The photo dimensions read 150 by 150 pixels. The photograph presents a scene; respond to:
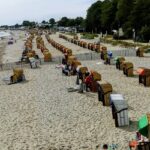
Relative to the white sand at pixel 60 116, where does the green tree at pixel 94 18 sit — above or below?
above

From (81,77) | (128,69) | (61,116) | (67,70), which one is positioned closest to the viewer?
(61,116)

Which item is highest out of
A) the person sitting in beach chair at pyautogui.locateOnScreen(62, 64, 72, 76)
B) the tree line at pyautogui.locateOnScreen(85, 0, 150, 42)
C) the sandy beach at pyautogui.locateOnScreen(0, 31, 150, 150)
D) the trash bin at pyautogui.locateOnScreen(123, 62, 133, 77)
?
the tree line at pyautogui.locateOnScreen(85, 0, 150, 42)

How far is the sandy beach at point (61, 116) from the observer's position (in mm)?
17625

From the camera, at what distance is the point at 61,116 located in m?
21.8

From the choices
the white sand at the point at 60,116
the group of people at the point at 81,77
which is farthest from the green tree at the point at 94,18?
the white sand at the point at 60,116

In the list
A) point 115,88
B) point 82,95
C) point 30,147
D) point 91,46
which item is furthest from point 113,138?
point 91,46

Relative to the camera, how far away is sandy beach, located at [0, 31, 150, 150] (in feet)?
57.8

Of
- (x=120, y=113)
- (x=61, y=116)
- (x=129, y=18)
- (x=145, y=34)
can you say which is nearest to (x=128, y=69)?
(x=61, y=116)

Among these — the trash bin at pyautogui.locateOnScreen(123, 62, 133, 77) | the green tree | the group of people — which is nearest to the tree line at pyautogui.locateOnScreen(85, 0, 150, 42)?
the green tree

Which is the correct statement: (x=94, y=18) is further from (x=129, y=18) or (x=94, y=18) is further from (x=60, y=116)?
(x=60, y=116)

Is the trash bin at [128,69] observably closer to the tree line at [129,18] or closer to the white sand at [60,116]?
the white sand at [60,116]

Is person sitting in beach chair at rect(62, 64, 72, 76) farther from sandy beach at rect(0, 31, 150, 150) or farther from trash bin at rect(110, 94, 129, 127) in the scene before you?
trash bin at rect(110, 94, 129, 127)

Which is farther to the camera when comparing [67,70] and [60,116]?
[67,70]

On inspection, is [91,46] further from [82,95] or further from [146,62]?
[82,95]
